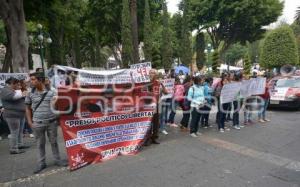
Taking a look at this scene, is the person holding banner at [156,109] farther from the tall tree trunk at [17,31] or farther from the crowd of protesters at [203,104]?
the tall tree trunk at [17,31]

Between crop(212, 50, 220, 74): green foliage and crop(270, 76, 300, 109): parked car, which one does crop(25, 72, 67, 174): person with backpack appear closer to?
crop(270, 76, 300, 109): parked car

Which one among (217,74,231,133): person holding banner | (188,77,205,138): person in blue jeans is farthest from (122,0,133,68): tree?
(188,77,205,138): person in blue jeans

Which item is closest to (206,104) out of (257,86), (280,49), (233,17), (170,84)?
(170,84)

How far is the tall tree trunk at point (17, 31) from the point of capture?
12.7 m

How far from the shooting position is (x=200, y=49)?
41.9 m

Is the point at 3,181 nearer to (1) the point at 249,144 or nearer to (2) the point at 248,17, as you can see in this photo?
(1) the point at 249,144

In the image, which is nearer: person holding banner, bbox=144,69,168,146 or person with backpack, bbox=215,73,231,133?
person holding banner, bbox=144,69,168,146

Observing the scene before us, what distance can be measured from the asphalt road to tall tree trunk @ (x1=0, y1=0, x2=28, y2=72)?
16.1ft

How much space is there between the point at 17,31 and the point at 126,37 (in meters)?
18.8

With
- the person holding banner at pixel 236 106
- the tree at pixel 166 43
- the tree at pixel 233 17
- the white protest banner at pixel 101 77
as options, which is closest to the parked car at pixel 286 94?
the person holding banner at pixel 236 106

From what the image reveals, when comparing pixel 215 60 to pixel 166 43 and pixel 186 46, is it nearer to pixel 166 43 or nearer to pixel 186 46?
pixel 186 46

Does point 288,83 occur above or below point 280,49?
below

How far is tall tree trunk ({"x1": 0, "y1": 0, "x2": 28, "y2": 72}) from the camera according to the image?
12.7 m

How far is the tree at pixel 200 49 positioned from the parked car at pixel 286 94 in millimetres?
26331
